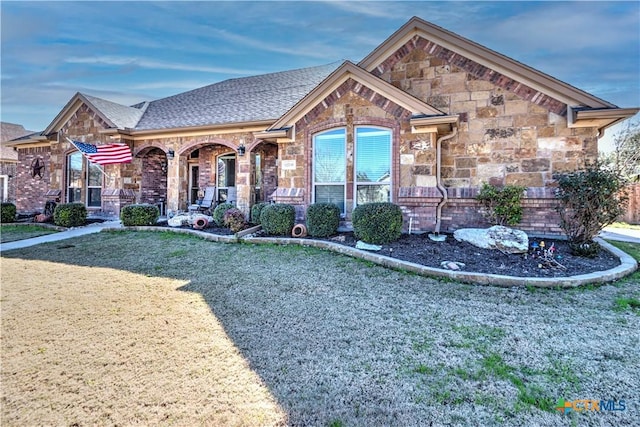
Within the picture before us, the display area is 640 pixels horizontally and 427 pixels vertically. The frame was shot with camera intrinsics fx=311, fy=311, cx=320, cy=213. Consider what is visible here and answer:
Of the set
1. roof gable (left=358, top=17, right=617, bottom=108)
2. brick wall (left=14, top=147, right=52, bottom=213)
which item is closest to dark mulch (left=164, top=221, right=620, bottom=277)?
roof gable (left=358, top=17, right=617, bottom=108)

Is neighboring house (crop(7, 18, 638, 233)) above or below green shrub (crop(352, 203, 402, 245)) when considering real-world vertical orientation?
above

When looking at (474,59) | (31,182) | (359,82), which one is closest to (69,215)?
(31,182)

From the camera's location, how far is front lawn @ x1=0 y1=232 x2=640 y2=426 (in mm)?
2084

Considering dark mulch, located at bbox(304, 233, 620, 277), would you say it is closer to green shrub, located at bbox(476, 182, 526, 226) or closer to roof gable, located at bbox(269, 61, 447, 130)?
green shrub, located at bbox(476, 182, 526, 226)

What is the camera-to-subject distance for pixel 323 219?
742 centimetres

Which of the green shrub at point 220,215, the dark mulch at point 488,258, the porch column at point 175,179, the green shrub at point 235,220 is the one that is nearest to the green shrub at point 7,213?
the porch column at point 175,179

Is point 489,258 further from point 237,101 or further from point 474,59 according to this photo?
point 237,101

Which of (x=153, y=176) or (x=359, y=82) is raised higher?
(x=359, y=82)

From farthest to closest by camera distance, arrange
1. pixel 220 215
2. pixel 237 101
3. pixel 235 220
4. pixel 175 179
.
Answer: pixel 237 101 < pixel 175 179 < pixel 220 215 < pixel 235 220

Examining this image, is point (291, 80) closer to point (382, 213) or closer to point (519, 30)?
point (519, 30)

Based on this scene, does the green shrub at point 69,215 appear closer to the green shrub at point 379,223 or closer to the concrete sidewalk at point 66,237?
the concrete sidewalk at point 66,237

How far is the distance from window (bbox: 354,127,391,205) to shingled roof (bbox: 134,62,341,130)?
379 cm

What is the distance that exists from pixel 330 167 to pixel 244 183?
3869mm

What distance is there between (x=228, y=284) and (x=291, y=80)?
11.2 meters
